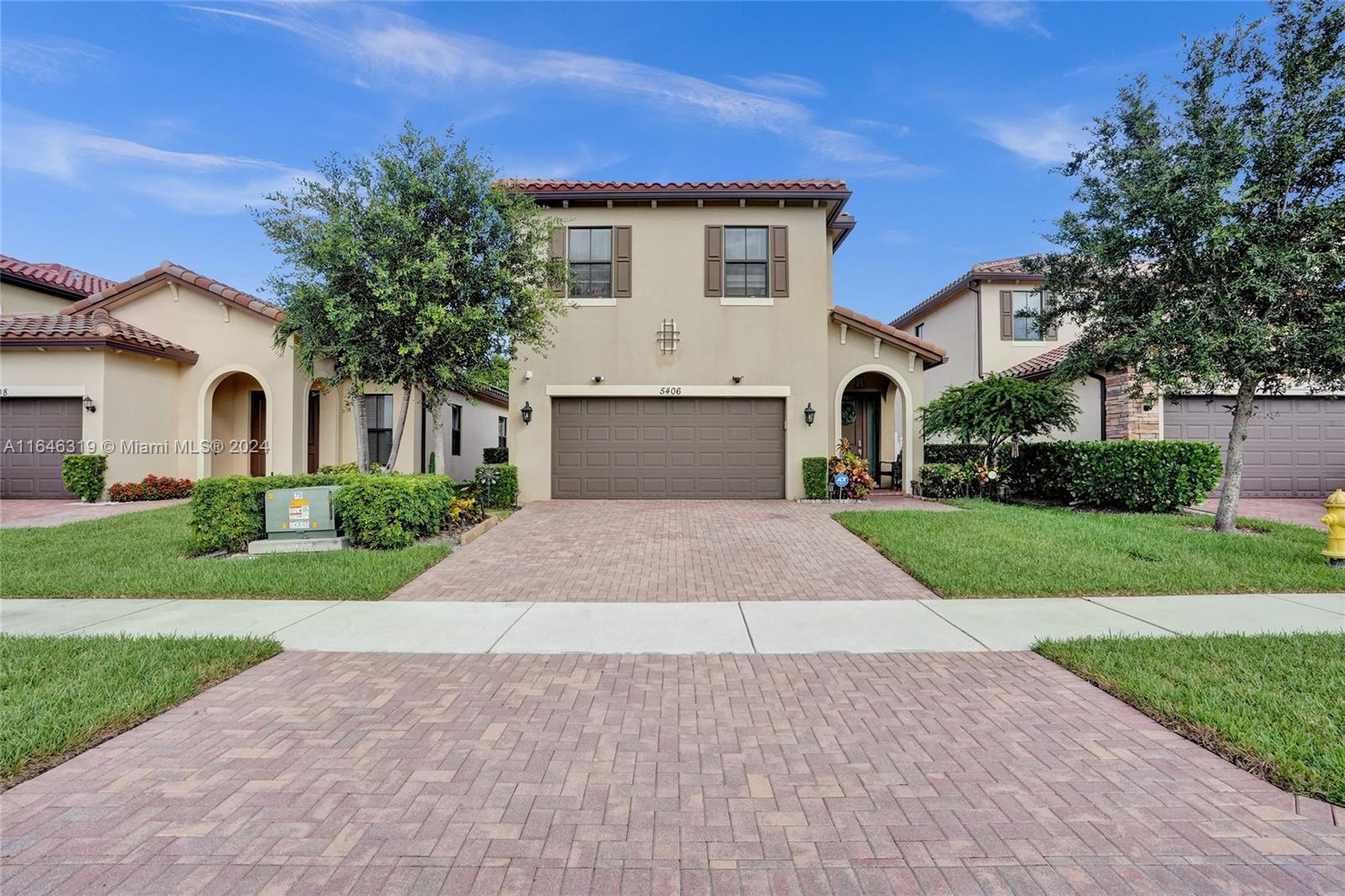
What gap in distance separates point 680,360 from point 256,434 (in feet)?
38.9

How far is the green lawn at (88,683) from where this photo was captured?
316cm

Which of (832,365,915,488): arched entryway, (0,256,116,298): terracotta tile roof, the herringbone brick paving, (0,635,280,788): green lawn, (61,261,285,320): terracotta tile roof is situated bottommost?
the herringbone brick paving

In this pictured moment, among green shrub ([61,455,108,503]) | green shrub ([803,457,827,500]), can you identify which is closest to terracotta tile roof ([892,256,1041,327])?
green shrub ([803,457,827,500])

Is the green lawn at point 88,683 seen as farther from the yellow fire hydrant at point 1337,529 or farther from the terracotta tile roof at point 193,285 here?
the terracotta tile roof at point 193,285

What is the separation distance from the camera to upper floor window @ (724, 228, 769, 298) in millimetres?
14445

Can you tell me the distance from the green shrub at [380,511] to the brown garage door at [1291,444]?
671 inches

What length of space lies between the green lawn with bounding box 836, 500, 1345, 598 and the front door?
700 centimetres

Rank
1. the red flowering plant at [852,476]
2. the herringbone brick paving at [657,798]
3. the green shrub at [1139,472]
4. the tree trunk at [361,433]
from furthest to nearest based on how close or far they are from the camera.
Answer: the red flowering plant at [852,476]
the tree trunk at [361,433]
the green shrub at [1139,472]
the herringbone brick paving at [657,798]

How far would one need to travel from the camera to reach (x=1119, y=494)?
38.1 feet

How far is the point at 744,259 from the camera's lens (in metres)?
14.5

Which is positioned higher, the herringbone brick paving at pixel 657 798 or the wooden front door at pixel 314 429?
the wooden front door at pixel 314 429

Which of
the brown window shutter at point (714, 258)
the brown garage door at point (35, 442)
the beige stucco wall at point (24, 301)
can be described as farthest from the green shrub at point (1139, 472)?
the beige stucco wall at point (24, 301)

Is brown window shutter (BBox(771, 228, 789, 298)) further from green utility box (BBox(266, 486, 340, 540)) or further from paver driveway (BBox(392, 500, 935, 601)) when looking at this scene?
green utility box (BBox(266, 486, 340, 540))

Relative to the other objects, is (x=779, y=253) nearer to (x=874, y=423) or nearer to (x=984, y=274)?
(x=874, y=423)
